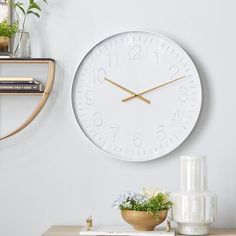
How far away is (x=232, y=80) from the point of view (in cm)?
263

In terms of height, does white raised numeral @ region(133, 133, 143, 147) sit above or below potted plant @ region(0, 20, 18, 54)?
below

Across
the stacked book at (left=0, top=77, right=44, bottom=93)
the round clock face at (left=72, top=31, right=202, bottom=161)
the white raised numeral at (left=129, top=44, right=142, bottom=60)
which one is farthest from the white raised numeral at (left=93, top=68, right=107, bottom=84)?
the stacked book at (left=0, top=77, right=44, bottom=93)

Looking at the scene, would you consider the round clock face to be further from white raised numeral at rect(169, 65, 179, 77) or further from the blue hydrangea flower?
the blue hydrangea flower

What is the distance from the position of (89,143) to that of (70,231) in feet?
1.26

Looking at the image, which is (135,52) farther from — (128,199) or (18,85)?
(128,199)

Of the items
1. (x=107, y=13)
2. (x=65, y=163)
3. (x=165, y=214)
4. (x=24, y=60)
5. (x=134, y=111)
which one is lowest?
(x=165, y=214)

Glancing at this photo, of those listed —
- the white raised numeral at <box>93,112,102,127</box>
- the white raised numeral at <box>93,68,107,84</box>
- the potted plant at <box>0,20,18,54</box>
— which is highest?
the potted plant at <box>0,20,18,54</box>

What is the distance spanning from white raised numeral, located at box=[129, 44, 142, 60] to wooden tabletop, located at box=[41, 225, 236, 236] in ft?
2.40

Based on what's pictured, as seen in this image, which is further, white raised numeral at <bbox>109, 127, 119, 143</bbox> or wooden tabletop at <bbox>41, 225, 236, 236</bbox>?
white raised numeral at <bbox>109, 127, 119, 143</bbox>

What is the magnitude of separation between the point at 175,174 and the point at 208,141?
0.19 metres

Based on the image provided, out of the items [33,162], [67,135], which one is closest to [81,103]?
[67,135]

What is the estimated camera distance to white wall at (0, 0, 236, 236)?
103 inches

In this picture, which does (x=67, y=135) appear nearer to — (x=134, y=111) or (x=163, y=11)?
(x=134, y=111)

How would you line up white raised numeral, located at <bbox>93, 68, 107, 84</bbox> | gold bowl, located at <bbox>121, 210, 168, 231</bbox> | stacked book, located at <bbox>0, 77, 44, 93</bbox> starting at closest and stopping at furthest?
gold bowl, located at <bbox>121, 210, 168, 231</bbox> → stacked book, located at <bbox>0, 77, 44, 93</bbox> → white raised numeral, located at <bbox>93, 68, 107, 84</bbox>
